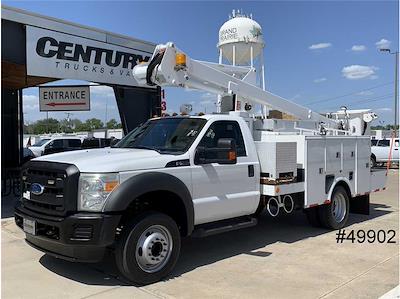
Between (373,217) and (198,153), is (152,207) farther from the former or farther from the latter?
(373,217)

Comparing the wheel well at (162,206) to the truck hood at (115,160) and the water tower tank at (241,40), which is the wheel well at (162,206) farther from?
the water tower tank at (241,40)

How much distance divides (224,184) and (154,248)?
1450 millimetres

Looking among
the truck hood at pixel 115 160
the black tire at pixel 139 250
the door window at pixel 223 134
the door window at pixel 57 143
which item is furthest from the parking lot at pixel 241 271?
the door window at pixel 57 143

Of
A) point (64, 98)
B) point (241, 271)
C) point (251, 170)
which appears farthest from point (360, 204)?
point (64, 98)

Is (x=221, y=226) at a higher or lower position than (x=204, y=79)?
lower

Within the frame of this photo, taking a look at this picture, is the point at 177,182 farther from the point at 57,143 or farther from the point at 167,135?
the point at 57,143

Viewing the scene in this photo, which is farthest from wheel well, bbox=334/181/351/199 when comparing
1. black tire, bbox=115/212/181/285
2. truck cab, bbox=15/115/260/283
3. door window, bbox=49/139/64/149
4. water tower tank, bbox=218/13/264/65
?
door window, bbox=49/139/64/149

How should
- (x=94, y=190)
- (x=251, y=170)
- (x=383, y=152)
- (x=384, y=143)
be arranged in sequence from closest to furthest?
(x=94, y=190) < (x=251, y=170) < (x=383, y=152) < (x=384, y=143)

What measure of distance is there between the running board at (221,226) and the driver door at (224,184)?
0.38 ft

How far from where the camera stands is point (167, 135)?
20.9 feet

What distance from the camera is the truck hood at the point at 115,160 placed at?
201 inches

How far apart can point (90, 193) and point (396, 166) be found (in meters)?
25.0

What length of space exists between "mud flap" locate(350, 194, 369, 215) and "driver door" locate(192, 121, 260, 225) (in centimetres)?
379

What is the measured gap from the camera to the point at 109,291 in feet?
16.5
